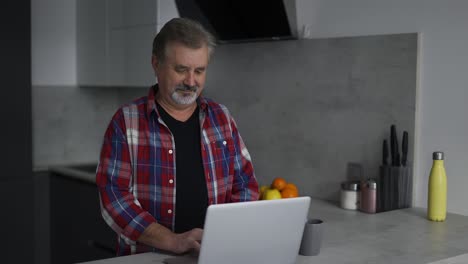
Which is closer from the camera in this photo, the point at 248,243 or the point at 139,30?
the point at 248,243

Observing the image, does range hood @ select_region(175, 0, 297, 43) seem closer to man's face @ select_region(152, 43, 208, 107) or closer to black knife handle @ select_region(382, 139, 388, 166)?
black knife handle @ select_region(382, 139, 388, 166)

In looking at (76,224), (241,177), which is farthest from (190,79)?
(76,224)

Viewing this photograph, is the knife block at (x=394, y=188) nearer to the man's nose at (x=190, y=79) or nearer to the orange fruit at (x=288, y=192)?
the orange fruit at (x=288, y=192)

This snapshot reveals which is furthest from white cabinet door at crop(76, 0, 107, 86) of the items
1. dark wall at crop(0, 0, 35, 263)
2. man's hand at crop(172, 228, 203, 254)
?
man's hand at crop(172, 228, 203, 254)

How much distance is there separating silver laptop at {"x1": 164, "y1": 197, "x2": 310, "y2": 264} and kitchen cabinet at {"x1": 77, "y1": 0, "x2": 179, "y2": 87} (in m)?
1.94

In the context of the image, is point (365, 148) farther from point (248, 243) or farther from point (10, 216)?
point (10, 216)

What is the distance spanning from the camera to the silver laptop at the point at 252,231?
1.46m

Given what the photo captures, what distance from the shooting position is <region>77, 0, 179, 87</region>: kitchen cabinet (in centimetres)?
336

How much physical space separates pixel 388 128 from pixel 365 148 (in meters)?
0.15

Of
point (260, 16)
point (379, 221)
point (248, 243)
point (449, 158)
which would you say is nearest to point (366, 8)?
point (260, 16)

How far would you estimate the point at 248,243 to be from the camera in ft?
5.01

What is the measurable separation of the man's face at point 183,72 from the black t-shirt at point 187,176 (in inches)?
4.6

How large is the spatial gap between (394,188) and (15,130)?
6.44 feet

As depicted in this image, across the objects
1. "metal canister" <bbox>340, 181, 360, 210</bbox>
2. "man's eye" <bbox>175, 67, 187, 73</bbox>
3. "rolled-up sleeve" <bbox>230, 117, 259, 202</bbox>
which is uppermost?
"man's eye" <bbox>175, 67, 187, 73</bbox>
